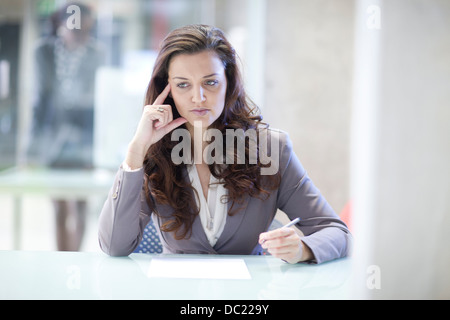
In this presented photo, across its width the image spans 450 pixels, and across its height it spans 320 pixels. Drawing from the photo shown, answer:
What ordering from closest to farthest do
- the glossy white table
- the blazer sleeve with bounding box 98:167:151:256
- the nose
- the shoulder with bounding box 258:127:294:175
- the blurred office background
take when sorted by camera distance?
1. the blurred office background
2. the glossy white table
3. the blazer sleeve with bounding box 98:167:151:256
4. the nose
5. the shoulder with bounding box 258:127:294:175

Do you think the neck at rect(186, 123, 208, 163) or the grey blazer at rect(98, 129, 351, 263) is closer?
the grey blazer at rect(98, 129, 351, 263)

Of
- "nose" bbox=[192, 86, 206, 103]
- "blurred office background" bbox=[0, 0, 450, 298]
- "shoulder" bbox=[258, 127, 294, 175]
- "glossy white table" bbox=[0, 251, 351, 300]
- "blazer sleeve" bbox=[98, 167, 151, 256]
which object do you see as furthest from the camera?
"shoulder" bbox=[258, 127, 294, 175]

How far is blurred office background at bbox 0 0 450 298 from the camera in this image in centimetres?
81

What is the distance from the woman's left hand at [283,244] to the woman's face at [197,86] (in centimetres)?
47

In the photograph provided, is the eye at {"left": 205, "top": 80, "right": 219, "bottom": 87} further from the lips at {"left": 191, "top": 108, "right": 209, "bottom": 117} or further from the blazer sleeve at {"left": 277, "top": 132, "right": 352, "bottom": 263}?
the blazer sleeve at {"left": 277, "top": 132, "right": 352, "bottom": 263}

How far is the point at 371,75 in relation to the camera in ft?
2.63

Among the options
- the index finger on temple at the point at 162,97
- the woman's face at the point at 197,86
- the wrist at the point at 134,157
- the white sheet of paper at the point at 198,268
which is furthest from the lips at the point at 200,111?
the white sheet of paper at the point at 198,268

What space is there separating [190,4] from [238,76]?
4997mm

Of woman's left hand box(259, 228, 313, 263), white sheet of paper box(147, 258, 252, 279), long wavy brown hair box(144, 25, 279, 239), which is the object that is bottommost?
white sheet of paper box(147, 258, 252, 279)

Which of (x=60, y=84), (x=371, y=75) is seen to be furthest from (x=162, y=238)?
(x=60, y=84)

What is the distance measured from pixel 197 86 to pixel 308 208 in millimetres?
518

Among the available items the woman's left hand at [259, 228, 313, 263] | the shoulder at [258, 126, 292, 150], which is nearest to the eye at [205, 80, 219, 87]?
the shoulder at [258, 126, 292, 150]

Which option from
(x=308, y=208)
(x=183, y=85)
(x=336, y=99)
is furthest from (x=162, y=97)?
(x=336, y=99)
